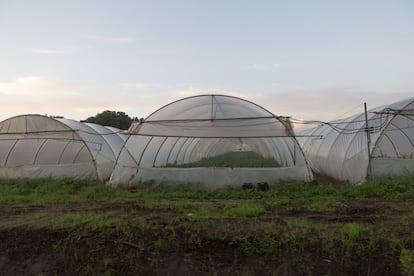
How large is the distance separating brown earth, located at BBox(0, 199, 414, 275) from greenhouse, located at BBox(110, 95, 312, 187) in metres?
4.03

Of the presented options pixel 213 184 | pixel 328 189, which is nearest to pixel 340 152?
pixel 328 189

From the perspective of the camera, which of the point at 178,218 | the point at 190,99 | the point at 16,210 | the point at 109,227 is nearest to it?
the point at 109,227

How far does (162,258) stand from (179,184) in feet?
20.0

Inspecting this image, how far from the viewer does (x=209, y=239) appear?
520cm

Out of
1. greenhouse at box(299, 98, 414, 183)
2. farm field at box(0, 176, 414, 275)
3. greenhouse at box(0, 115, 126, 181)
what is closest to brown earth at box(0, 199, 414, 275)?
farm field at box(0, 176, 414, 275)

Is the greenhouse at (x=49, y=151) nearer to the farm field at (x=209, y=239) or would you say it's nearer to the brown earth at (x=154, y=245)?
the farm field at (x=209, y=239)

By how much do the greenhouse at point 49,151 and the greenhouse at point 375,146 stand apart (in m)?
7.33

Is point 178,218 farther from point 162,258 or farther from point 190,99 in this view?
point 190,99

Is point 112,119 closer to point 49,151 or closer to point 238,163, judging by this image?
point 49,151

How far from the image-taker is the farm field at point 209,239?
4656mm

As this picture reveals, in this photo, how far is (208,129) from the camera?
11375 millimetres

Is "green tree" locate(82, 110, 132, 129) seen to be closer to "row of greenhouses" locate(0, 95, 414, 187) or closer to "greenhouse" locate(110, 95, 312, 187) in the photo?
"row of greenhouses" locate(0, 95, 414, 187)

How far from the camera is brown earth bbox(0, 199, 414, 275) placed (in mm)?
4730

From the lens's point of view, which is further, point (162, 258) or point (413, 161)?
point (413, 161)
